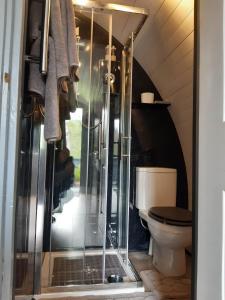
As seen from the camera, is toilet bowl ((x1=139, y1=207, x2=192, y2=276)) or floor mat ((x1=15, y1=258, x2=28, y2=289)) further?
toilet bowl ((x1=139, y1=207, x2=192, y2=276))

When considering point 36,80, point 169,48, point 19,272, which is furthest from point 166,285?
point 169,48

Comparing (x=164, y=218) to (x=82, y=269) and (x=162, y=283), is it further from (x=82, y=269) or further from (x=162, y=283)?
(x=82, y=269)

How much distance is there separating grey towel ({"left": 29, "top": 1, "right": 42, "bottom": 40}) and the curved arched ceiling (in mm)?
1193

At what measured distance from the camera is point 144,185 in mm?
2498

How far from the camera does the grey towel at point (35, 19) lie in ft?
3.53

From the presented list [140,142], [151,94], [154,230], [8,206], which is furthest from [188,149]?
[8,206]

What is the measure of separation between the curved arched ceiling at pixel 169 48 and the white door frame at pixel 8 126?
60.2 inches

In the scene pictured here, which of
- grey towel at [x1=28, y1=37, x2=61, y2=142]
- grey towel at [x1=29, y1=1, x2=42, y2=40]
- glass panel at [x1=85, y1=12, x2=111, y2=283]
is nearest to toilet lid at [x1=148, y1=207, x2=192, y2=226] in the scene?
glass panel at [x1=85, y1=12, x2=111, y2=283]

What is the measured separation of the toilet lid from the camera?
190 centimetres

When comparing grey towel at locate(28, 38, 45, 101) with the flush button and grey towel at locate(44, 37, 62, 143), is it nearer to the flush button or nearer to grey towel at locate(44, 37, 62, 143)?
grey towel at locate(44, 37, 62, 143)

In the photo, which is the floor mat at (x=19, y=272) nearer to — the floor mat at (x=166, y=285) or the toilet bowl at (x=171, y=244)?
the floor mat at (x=166, y=285)

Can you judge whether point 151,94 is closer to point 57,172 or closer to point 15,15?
point 57,172

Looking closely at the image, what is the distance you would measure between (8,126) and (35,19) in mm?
646

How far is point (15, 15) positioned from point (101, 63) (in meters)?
1.83
